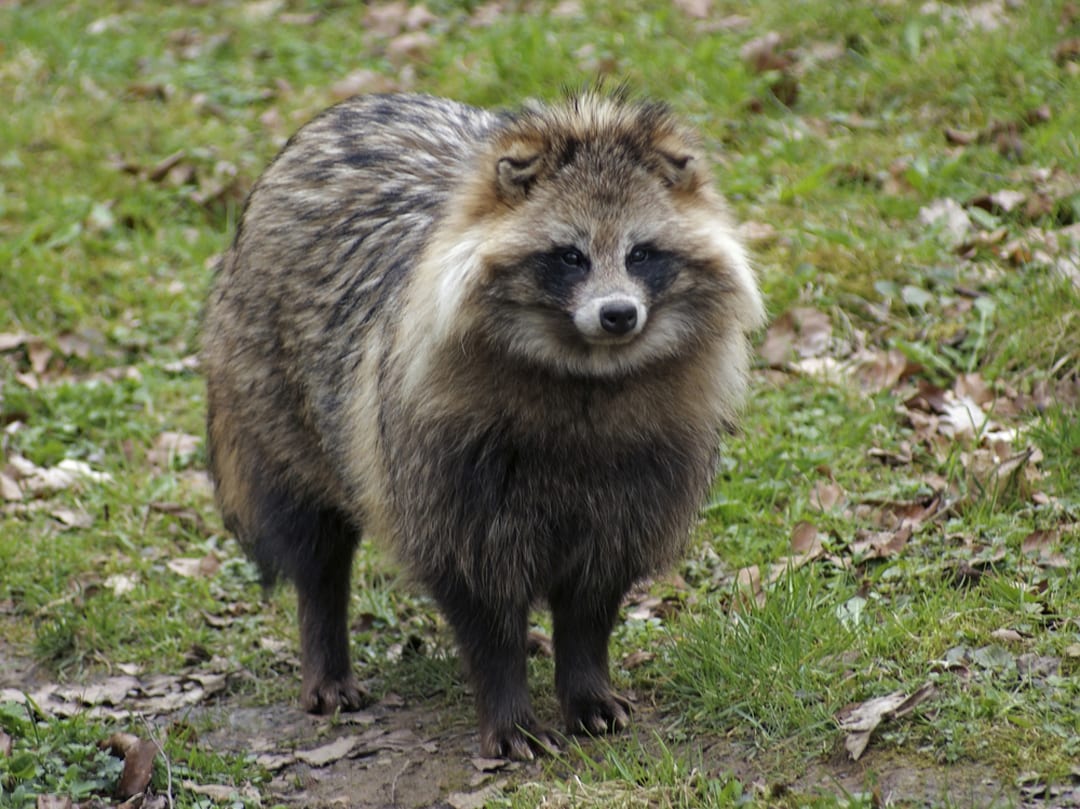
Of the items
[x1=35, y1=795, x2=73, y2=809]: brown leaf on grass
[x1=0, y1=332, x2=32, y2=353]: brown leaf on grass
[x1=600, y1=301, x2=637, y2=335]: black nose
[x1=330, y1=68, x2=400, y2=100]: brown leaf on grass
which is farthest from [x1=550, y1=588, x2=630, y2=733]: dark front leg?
[x1=330, y1=68, x2=400, y2=100]: brown leaf on grass

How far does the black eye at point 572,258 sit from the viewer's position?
3879 mm

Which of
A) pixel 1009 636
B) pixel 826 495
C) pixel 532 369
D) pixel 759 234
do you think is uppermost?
pixel 532 369

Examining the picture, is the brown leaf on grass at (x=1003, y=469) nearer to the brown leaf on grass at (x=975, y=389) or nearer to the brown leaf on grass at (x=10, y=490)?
the brown leaf on grass at (x=975, y=389)

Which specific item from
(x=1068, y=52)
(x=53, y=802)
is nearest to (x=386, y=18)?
(x=1068, y=52)

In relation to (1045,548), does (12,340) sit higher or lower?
lower

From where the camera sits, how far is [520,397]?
3975 millimetres

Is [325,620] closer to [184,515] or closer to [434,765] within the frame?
[434,765]

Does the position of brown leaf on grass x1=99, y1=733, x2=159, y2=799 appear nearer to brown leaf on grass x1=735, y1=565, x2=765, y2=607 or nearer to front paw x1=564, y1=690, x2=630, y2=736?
front paw x1=564, y1=690, x2=630, y2=736

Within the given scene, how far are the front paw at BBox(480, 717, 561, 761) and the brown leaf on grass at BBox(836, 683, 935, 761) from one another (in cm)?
85

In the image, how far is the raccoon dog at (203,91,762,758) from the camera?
390cm

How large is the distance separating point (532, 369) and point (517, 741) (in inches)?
43.9

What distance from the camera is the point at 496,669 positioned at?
4301 millimetres

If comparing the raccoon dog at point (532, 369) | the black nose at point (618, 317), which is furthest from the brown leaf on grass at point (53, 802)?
the black nose at point (618, 317)

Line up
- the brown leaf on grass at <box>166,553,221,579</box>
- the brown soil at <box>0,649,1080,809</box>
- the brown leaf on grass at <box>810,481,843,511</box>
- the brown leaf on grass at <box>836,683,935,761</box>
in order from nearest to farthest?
the brown soil at <box>0,649,1080,809</box>, the brown leaf on grass at <box>836,683,935,761</box>, the brown leaf on grass at <box>810,481,843,511</box>, the brown leaf on grass at <box>166,553,221,579</box>
